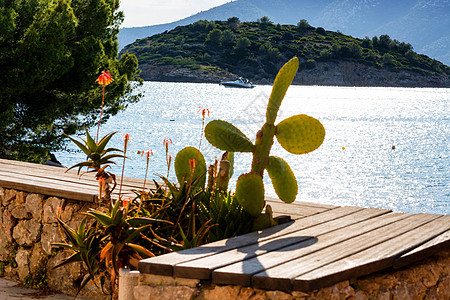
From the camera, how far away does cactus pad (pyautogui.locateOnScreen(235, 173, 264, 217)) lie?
3506mm

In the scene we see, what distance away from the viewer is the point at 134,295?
2.75m

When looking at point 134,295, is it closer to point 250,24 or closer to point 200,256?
point 200,256

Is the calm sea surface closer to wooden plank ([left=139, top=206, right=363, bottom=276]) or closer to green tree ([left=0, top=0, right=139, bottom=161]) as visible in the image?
wooden plank ([left=139, top=206, right=363, bottom=276])

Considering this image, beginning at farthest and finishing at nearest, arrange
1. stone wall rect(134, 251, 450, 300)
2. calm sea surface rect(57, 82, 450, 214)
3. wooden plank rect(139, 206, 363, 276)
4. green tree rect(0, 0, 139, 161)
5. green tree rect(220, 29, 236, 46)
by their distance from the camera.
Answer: green tree rect(220, 29, 236, 46)
calm sea surface rect(57, 82, 450, 214)
green tree rect(0, 0, 139, 161)
wooden plank rect(139, 206, 363, 276)
stone wall rect(134, 251, 450, 300)

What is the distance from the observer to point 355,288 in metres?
2.67

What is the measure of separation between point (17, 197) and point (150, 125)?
4126 centimetres

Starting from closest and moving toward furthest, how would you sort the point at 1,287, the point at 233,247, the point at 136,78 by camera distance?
1. the point at 233,247
2. the point at 1,287
3. the point at 136,78

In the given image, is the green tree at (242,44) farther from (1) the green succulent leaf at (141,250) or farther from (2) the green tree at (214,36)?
(1) the green succulent leaf at (141,250)

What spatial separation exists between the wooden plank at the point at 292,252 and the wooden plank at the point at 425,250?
0.39 meters

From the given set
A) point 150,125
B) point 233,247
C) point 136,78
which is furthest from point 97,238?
point 150,125

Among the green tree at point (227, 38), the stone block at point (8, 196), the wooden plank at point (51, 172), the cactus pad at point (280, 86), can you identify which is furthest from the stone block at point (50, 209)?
the green tree at point (227, 38)

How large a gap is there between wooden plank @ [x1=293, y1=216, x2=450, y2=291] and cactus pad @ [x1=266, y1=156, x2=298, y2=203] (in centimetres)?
87

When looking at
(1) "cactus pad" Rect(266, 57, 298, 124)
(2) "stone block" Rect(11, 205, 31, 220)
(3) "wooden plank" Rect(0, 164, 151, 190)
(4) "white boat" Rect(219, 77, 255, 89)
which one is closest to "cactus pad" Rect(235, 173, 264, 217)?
(1) "cactus pad" Rect(266, 57, 298, 124)

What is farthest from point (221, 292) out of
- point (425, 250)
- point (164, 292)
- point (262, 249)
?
point (425, 250)
